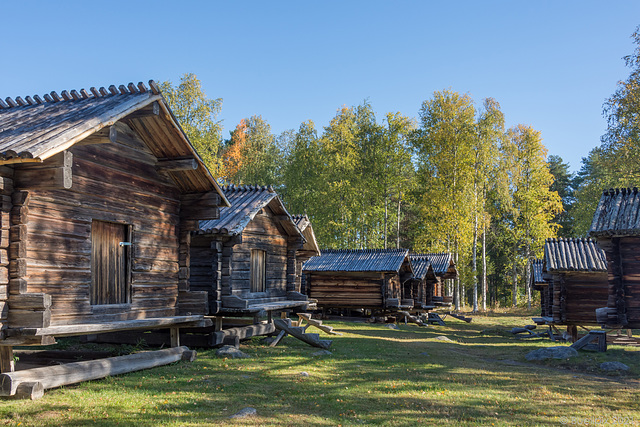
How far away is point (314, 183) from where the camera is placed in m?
41.3

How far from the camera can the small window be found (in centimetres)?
1761

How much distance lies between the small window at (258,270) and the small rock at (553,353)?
882 cm

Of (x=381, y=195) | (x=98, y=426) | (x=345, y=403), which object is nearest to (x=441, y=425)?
(x=345, y=403)

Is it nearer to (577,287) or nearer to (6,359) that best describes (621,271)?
(577,287)

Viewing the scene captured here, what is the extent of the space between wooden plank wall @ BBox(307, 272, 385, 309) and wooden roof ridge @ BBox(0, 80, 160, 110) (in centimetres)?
2096

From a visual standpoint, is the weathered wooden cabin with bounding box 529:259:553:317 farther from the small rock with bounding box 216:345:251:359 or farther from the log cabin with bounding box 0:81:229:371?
the log cabin with bounding box 0:81:229:371

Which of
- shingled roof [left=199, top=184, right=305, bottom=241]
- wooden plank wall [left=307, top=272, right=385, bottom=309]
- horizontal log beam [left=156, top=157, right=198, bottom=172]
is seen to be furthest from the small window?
wooden plank wall [left=307, top=272, right=385, bottom=309]

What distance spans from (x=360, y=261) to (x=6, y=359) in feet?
76.1

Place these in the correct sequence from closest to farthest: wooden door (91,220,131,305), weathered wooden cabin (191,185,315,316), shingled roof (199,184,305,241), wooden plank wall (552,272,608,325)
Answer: wooden door (91,220,131,305) → shingled roof (199,184,305,241) → weathered wooden cabin (191,185,315,316) → wooden plank wall (552,272,608,325)

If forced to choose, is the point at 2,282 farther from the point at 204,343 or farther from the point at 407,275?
the point at 407,275

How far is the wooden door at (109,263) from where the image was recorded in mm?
10641

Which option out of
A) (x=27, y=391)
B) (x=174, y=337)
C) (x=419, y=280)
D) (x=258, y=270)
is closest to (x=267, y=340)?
(x=258, y=270)

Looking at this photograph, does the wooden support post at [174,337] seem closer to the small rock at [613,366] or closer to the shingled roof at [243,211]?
the shingled roof at [243,211]

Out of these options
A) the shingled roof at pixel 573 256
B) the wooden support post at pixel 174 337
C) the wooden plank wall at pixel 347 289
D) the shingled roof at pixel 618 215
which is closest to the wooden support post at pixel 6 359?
the wooden support post at pixel 174 337
